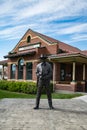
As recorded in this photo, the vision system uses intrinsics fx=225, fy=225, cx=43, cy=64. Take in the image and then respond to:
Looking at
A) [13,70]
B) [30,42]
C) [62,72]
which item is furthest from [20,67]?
[62,72]

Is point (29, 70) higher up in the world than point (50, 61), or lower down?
lower down

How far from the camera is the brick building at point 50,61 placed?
20491 mm

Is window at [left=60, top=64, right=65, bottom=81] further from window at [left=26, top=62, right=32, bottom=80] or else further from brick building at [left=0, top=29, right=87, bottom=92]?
window at [left=26, top=62, right=32, bottom=80]

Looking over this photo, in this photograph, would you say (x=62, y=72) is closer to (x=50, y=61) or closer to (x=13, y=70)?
(x=50, y=61)

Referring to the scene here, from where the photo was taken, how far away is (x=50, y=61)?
2214cm

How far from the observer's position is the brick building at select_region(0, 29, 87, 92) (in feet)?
67.2

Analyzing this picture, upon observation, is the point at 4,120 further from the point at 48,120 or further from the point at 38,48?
the point at 38,48

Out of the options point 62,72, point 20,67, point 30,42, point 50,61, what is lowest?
point 62,72

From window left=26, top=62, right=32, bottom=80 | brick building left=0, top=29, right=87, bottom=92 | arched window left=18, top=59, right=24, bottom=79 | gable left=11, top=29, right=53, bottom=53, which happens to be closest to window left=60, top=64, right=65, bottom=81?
brick building left=0, top=29, right=87, bottom=92

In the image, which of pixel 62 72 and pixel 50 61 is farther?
pixel 62 72

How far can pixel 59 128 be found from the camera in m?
6.11

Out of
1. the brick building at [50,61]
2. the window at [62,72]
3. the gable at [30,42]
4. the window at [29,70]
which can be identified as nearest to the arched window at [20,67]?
A: the brick building at [50,61]

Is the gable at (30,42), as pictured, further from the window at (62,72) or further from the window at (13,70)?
the window at (62,72)

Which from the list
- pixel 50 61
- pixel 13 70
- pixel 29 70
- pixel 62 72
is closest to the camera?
pixel 50 61
